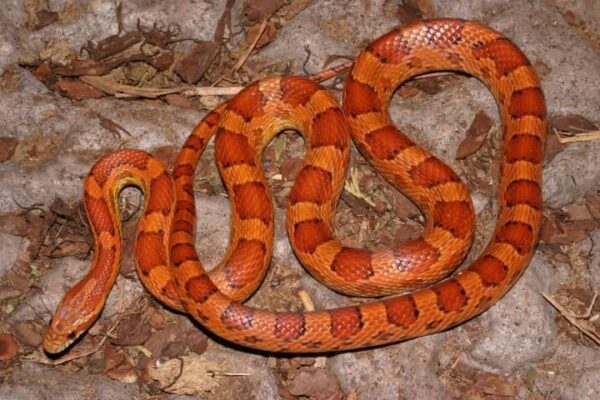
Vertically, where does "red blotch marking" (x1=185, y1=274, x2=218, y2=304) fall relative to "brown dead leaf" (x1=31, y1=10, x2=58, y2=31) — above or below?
below

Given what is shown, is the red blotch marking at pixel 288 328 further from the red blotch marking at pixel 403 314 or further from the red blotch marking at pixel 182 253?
the red blotch marking at pixel 182 253

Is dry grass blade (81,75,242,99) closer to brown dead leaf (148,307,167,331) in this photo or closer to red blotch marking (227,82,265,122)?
red blotch marking (227,82,265,122)

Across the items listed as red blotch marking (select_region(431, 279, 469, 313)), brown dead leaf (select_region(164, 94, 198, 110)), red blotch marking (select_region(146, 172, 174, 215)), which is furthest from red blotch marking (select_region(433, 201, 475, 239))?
brown dead leaf (select_region(164, 94, 198, 110))

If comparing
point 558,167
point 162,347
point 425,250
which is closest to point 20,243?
point 162,347

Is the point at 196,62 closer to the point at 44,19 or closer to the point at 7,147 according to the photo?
the point at 44,19

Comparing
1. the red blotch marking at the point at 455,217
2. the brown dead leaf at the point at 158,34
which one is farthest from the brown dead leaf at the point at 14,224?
the red blotch marking at the point at 455,217

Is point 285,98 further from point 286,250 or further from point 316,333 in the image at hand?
point 316,333
